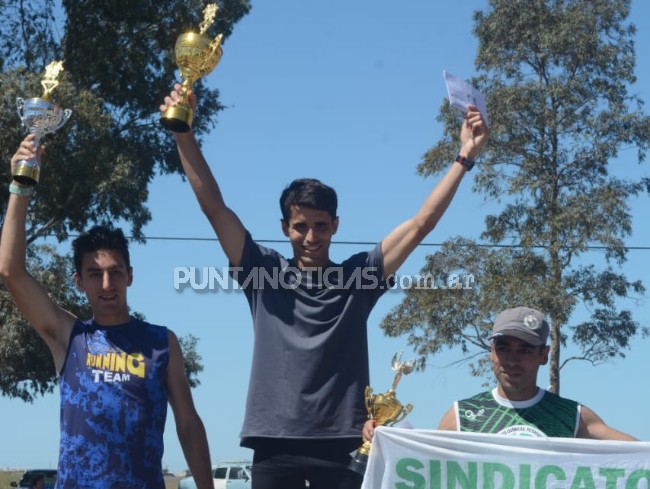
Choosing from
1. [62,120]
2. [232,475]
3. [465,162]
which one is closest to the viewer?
[465,162]

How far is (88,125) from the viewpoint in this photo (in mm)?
17016

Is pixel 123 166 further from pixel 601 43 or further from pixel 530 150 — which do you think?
pixel 601 43

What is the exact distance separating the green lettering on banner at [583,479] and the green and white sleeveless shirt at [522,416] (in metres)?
0.16

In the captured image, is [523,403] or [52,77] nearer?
[523,403]

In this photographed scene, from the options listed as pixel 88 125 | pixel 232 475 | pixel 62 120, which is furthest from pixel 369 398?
pixel 232 475

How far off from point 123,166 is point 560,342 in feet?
34.5

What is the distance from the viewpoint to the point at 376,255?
445 centimetres

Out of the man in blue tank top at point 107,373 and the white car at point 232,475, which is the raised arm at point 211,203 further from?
the white car at point 232,475

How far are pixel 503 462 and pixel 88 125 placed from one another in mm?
13874

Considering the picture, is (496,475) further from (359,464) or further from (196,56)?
(196,56)

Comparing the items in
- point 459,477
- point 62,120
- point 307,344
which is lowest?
point 459,477

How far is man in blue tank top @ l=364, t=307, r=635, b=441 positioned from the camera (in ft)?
13.9

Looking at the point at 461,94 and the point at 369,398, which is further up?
the point at 461,94

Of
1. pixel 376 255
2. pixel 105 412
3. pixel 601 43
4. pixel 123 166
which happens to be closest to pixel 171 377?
pixel 105 412
